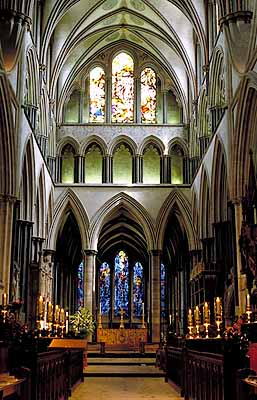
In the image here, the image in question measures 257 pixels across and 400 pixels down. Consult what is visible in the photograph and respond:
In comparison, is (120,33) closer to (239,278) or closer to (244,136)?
(244,136)

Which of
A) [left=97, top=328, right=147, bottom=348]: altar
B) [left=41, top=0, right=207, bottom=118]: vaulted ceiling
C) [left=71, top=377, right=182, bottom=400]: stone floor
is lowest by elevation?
[left=71, top=377, right=182, bottom=400]: stone floor

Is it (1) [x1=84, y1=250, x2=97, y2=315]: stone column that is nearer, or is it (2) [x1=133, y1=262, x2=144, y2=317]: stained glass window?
(1) [x1=84, y1=250, x2=97, y2=315]: stone column

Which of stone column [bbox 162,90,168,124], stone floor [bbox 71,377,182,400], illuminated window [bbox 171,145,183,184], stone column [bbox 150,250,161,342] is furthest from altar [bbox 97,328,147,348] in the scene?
stone floor [bbox 71,377,182,400]

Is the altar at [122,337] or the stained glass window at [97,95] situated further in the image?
the stained glass window at [97,95]

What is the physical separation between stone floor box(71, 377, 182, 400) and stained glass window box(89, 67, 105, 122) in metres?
18.4

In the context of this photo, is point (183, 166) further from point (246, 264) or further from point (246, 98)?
point (246, 264)

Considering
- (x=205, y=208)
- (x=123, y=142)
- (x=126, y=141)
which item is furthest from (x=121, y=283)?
(x=205, y=208)

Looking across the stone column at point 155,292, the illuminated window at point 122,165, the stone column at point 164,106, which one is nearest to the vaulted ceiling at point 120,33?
the stone column at point 164,106

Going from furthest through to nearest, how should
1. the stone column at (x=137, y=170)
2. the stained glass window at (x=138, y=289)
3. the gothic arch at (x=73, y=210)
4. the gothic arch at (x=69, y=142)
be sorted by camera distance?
the stained glass window at (x=138, y=289) → the gothic arch at (x=69, y=142) → the stone column at (x=137, y=170) → the gothic arch at (x=73, y=210)

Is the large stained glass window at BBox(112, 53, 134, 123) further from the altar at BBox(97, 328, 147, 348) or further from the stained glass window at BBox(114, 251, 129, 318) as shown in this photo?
the stained glass window at BBox(114, 251, 129, 318)

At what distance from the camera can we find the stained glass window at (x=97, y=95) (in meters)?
33.1

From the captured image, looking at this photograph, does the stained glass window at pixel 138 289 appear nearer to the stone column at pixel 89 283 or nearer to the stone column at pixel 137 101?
the stone column at pixel 89 283

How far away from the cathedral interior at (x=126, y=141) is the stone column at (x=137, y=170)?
7 cm

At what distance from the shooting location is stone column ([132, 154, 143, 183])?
31.9m
